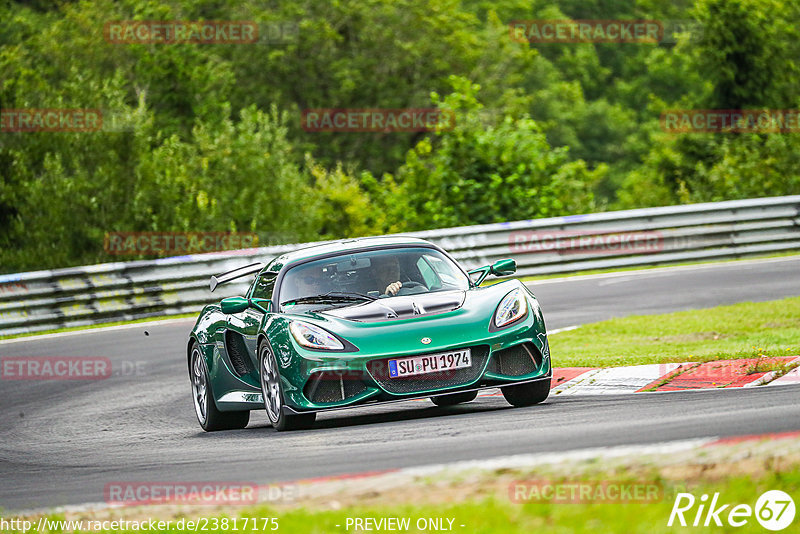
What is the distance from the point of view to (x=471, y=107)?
92.6 feet

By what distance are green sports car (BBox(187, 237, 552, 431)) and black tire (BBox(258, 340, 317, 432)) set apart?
0.04 ft

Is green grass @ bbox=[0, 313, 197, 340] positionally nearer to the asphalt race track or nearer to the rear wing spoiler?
the asphalt race track

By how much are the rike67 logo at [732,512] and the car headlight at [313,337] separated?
14.2 feet

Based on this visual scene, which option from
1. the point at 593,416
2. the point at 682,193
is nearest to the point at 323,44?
the point at 682,193

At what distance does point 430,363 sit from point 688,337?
5.18m

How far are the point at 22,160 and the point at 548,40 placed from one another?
60.7 metres

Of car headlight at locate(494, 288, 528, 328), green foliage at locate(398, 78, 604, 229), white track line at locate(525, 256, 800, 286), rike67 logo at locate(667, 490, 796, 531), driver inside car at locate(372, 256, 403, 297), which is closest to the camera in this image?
rike67 logo at locate(667, 490, 796, 531)

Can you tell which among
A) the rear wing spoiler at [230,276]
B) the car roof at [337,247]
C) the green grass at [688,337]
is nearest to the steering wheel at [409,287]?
the car roof at [337,247]

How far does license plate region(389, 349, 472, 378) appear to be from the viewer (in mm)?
8891

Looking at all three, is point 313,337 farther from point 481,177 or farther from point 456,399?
point 481,177

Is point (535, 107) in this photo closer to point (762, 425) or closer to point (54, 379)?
point (54, 379)

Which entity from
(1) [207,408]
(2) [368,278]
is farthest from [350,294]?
(1) [207,408]

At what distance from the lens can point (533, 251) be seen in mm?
22031

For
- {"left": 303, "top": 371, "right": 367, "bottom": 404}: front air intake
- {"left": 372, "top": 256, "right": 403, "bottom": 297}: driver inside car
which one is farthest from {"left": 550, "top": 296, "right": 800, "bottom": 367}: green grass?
{"left": 303, "top": 371, "right": 367, "bottom": 404}: front air intake
